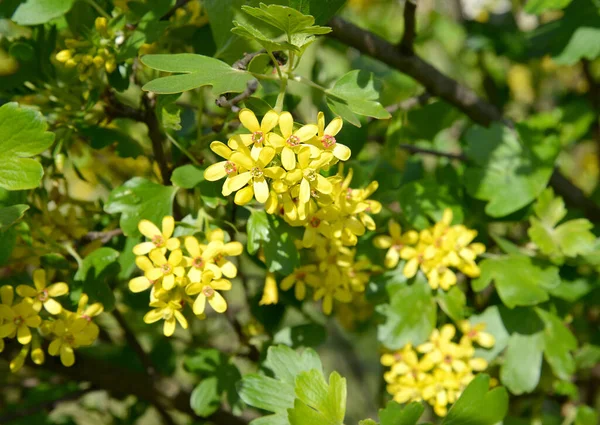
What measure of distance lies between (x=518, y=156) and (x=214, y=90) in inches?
32.0

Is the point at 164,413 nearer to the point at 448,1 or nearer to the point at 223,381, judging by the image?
the point at 223,381

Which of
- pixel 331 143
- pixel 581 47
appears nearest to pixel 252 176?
pixel 331 143

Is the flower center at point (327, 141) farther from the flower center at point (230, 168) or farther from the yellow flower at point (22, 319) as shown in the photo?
the yellow flower at point (22, 319)

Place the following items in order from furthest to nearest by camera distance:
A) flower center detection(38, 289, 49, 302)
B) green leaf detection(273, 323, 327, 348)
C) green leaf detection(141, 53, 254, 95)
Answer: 1. green leaf detection(273, 323, 327, 348)
2. flower center detection(38, 289, 49, 302)
3. green leaf detection(141, 53, 254, 95)

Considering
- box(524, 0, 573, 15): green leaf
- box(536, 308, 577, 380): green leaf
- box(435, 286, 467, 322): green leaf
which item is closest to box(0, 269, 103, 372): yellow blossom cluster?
box(435, 286, 467, 322): green leaf

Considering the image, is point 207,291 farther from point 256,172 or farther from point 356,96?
point 356,96

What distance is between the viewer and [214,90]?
782 mm

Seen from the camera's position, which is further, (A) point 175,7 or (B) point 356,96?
(A) point 175,7

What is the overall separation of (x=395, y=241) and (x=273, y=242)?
Answer: 12.6 inches

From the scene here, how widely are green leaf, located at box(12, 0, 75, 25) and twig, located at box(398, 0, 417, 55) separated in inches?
23.1

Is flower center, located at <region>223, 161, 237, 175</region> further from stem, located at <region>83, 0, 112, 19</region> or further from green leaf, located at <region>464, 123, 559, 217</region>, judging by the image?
green leaf, located at <region>464, 123, 559, 217</region>

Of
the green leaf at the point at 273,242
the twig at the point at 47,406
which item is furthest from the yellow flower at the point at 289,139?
the twig at the point at 47,406

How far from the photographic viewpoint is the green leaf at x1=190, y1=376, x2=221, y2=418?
121 centimetres

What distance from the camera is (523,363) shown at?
1.25 metres
